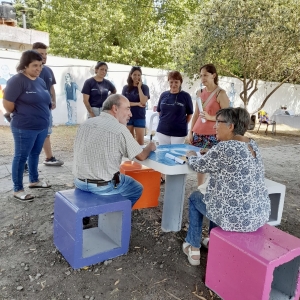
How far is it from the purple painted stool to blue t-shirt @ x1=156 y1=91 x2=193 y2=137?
62.3 inches

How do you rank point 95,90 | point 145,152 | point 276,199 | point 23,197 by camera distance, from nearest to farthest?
point 145,152, point 276,199, point 23,197, point 95,90

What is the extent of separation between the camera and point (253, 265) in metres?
1.89

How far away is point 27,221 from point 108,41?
530 inches

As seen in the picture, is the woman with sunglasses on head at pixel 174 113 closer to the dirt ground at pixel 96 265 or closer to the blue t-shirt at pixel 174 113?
the blue t-shirt at pixel 174 113

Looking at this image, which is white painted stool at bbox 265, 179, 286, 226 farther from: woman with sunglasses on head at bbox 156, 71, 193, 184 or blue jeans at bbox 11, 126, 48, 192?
blue jeans at bbox 11, 126, 48, 192

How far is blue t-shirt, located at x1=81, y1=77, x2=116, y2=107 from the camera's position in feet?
15.6

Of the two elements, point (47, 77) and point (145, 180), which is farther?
point (47, 77)

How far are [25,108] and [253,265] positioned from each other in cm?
273

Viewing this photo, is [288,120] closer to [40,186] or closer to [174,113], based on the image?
[174,113]

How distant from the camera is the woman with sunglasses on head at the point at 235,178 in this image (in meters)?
2.11

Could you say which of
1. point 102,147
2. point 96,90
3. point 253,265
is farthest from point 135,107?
point 253,265

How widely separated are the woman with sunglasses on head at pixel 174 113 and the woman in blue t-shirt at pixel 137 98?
59 centimetres

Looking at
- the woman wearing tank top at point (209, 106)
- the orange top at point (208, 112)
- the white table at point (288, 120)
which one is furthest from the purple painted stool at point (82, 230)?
the white table at point (288, 120)

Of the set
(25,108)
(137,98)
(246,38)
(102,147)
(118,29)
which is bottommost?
(102,147)
